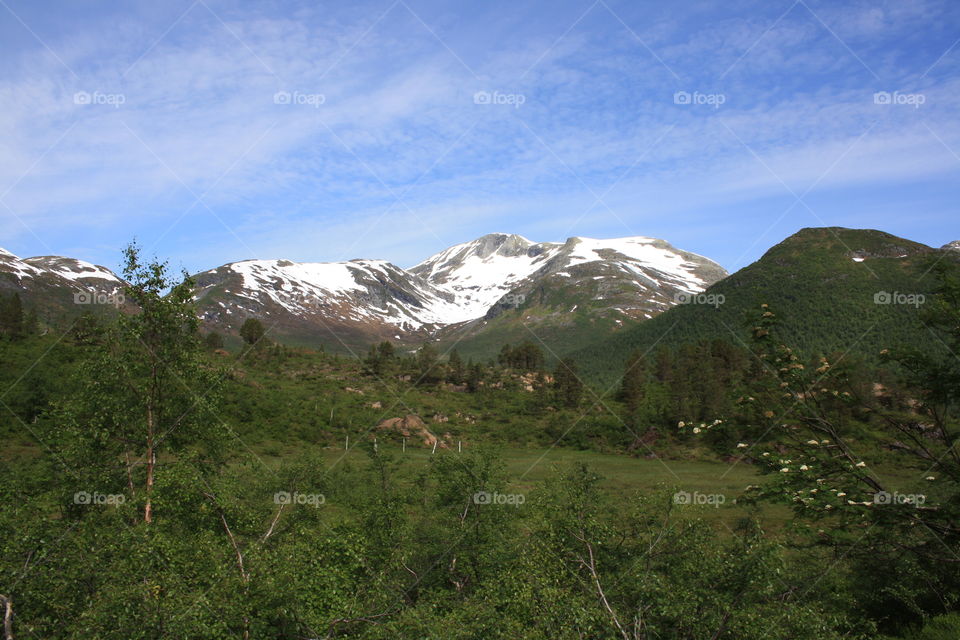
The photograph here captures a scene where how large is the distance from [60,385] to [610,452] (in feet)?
195

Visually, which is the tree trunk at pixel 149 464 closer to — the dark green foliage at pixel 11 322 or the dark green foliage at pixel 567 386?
the dark green foliage at pixel 11 322

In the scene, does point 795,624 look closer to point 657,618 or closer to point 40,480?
point 657,618

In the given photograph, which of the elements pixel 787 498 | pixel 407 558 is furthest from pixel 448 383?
pixel 787 498

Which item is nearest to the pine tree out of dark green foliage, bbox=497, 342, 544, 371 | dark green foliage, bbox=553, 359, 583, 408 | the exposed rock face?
dark green foliage, bbox=497, 342, 544, 371

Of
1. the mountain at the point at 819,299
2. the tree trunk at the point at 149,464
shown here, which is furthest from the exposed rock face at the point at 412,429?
the mountain at the point at 819,299

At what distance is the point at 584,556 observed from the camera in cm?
1692

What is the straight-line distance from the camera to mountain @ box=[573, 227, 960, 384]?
116 metres

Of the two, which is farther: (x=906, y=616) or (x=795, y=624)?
(x=906, y=616)

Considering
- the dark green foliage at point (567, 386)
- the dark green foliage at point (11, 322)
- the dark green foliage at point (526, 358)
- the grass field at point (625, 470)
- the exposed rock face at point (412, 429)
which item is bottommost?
the grass field at point (625, 470)

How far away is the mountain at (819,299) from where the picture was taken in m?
116

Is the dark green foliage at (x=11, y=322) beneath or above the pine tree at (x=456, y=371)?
above

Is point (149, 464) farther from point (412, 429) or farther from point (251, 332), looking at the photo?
point (251, 332)

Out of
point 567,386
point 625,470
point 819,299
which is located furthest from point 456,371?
point 819,299

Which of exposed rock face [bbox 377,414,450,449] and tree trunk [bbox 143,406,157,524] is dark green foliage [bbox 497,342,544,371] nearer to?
exposed rock face [bbox 377,414,450,449]
